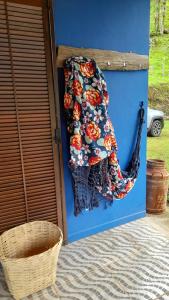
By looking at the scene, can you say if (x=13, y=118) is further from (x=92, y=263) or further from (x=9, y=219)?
(x=92, y=263)

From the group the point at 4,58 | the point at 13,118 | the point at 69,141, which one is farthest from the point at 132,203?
the point at 4,58

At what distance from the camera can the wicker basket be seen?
4.75 feet

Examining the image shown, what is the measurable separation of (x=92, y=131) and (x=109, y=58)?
677 millimetres

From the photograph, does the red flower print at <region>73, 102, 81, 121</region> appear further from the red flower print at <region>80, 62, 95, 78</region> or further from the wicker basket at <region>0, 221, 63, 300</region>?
the wicker basket at <region>0, 221, 63, 300</region>

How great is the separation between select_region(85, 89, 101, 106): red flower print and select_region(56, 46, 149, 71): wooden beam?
0.94 ft

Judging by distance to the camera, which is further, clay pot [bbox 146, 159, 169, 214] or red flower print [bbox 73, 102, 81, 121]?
clay pot [bbox 146, 159, 169, 214]

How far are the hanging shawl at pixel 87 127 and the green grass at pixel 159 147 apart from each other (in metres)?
2.19

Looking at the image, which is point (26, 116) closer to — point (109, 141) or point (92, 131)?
point (92, 131)

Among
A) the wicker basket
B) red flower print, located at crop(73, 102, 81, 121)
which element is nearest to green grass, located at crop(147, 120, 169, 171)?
red flower print, located at crop(73, 102, 81, 121)

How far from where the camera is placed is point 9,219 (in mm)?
1761

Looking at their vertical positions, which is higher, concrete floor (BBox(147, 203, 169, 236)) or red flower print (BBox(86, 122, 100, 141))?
red flower print (BBox(86, 122, 100, 141))

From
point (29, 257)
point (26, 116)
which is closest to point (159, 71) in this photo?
point (26, 116)

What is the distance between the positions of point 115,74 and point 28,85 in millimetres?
818

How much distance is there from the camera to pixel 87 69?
1815 mm
